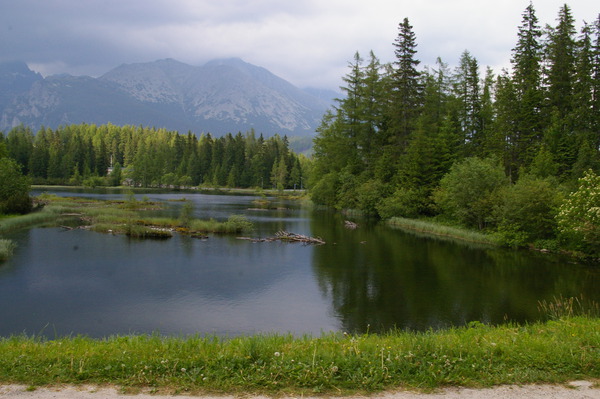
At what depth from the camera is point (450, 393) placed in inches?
281

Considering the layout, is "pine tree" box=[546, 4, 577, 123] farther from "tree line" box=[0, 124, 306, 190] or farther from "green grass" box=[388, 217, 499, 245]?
"tree line" box=[0, 124, 306, 190]

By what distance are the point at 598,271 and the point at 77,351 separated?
1218 inches

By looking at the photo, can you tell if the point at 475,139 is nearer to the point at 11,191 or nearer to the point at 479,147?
the point at 479,147

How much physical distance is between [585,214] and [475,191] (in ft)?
48.7

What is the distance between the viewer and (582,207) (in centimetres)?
2847

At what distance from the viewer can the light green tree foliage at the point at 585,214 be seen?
2764 cm

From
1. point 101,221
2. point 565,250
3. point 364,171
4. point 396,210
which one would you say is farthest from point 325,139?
point 565,250

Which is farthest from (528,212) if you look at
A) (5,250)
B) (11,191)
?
(11,191)

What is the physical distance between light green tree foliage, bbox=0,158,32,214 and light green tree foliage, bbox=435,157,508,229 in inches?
1840

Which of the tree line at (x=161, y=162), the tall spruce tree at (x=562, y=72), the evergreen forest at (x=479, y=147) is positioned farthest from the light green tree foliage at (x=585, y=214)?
the tree line at (x=161, y=162)

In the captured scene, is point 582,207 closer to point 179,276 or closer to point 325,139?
point 179,276

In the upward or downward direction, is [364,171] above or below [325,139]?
below

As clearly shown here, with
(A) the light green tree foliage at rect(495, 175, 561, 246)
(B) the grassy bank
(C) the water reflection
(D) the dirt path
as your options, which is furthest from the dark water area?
(D) the dirt path

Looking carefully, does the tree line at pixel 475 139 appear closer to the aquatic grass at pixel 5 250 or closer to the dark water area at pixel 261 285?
the dark water area at pixel 261 285
